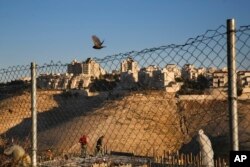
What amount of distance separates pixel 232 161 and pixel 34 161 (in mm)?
2881

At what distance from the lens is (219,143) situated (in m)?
29.6

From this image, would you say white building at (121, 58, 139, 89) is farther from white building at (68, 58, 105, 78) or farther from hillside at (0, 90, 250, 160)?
hillside at (0, 90, 250, 160)

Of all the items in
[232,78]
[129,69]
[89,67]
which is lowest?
[232,78]

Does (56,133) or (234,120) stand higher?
(234,120)

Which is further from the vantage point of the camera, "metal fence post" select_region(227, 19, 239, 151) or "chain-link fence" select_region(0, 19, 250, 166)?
"chain-link fence" select_region(0, 19, 250, 166)

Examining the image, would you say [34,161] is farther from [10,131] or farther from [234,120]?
[10,131]

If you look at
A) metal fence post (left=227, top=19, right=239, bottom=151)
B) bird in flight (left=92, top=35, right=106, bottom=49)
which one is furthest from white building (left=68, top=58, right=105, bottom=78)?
metal fence post (left=227, top=19, right=239, bottom=151)

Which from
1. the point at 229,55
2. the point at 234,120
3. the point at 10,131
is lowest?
the point at 10,131

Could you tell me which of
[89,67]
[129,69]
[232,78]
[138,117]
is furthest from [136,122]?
[232,78]

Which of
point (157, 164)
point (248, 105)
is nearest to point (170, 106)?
point (248, 105)

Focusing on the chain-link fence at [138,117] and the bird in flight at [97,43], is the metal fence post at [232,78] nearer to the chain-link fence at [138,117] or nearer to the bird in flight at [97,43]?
the bird in flight at [97,43]

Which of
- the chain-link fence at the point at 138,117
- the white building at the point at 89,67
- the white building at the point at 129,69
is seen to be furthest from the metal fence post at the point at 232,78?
the chain-link fence at the point at 138,117

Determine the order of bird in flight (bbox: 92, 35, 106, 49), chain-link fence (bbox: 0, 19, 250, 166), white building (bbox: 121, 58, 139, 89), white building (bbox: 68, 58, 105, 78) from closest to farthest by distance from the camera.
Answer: bird in flight (bbox: 92, 35, 106, 49) → white building (bbox: 68, 58, 105, 78) → white building (bbox: 121, 58, 139, 89) → chain-link fence (bbox: 0, 19, 250, 166)

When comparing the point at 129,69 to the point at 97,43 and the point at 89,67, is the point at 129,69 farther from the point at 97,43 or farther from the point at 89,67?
the point at 97,43
